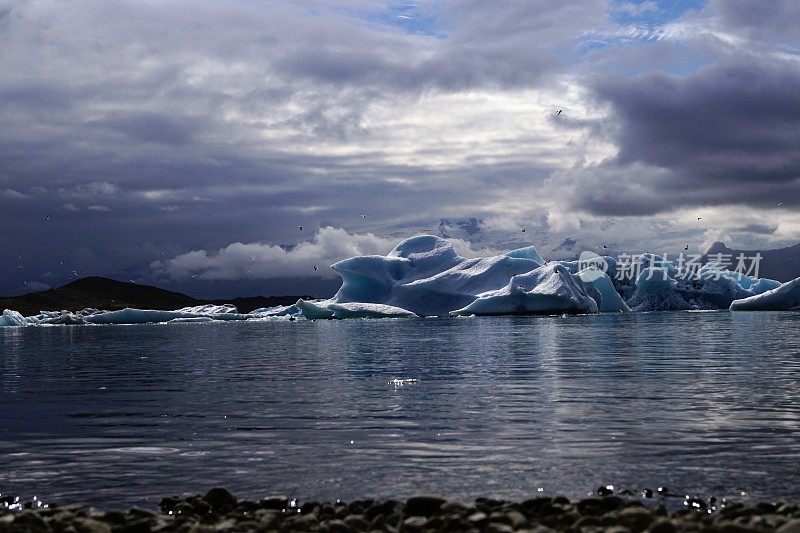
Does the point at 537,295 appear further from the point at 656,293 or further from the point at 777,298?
the point at 777,298

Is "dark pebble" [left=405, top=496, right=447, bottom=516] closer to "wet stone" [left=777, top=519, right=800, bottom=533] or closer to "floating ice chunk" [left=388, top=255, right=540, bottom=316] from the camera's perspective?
"wet stone" [left=777, top=519, right=800, bottom=533]

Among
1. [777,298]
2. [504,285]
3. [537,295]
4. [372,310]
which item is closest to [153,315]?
[372,310]

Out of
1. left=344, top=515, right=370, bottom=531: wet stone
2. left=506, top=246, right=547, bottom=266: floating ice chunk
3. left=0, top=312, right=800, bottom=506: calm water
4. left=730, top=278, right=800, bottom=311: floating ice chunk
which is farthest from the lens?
left=506, top=246, right=547, bottom=266: floating ice chunk

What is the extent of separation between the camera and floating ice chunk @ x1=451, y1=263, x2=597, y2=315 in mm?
71875

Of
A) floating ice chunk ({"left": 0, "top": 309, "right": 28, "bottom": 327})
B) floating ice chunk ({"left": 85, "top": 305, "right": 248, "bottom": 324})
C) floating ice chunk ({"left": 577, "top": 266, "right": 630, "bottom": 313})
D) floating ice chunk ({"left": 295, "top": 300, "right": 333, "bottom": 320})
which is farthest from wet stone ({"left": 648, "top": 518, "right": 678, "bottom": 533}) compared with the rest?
floating ice chunk ({"left": 0, "top": 309, "right": 28, "bottom": 327})

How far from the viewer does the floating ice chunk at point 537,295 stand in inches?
2830

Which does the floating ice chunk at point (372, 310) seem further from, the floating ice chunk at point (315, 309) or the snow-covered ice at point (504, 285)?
the floating ice chunk at point (315, 309)

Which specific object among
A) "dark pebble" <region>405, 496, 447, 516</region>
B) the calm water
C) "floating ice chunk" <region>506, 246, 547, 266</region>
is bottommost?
the calm water

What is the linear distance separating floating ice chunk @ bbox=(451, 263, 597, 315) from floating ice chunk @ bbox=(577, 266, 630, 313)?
2769 mm

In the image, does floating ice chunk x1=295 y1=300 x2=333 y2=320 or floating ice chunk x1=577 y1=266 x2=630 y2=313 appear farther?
floating ice chunk x1=295 y1=300 x2=333 y2=320

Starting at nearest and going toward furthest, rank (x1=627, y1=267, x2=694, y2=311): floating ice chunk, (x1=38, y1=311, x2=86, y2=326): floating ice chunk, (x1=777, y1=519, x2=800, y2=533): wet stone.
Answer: (x1=777, y1=519, x2=800, y2=533): wet stone < (x1=627, y1=267, x2=694, y2=311): floating ice chunk < (x1=38, y1=311, x2=86, y2=326): floating ice chunk

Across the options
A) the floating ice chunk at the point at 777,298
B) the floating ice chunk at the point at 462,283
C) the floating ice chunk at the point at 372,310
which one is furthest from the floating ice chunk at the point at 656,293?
the floating ice chunk at the point at 372,310

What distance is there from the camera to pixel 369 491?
29.5 feet

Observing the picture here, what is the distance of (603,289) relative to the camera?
8381cm
